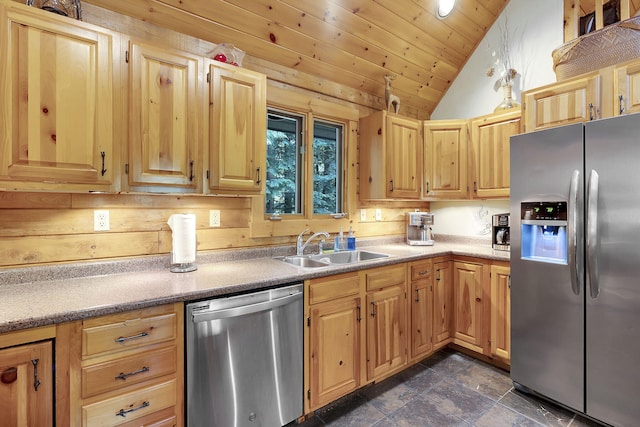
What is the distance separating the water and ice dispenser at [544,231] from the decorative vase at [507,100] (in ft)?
3.94

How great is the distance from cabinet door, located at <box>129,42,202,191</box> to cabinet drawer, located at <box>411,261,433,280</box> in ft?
5.80

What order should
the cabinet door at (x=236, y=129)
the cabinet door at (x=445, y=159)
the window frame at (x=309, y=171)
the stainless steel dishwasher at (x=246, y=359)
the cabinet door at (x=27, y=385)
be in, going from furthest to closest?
the cabinet door at (x=445, y=159) → the window frame at (x=309, y=171) → the cabinet door at (x=236, y=129) → the stainless steel dishwasher at (x=246, y=359) → the cabinet door at (x=27, y=385)

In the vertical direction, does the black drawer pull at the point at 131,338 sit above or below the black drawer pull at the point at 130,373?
above

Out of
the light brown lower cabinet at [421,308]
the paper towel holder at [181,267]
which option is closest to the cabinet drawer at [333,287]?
the light brown lower cabinet at [421,308]

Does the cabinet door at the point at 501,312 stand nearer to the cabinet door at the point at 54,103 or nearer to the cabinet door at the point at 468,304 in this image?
the cabinet door at the point at 468,304

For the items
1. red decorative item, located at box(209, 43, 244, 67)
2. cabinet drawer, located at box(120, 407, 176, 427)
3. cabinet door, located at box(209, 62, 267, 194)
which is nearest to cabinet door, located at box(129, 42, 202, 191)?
cabinet door, located at box(209, 62, 267, 194)

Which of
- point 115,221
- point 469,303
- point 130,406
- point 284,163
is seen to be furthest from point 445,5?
point 130,406

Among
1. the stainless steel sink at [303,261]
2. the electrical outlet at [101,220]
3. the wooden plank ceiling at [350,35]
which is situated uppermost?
the wooden plank ceiling at [350,35]

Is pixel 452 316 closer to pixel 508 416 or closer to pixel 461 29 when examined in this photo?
pixel 508 416

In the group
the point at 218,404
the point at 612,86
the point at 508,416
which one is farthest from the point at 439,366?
the point at 612,86

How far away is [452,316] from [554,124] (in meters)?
1.78

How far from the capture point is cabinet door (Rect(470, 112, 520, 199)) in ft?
8.84

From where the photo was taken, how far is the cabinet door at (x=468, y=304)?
8.52ft

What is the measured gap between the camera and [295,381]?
1.78 meters
